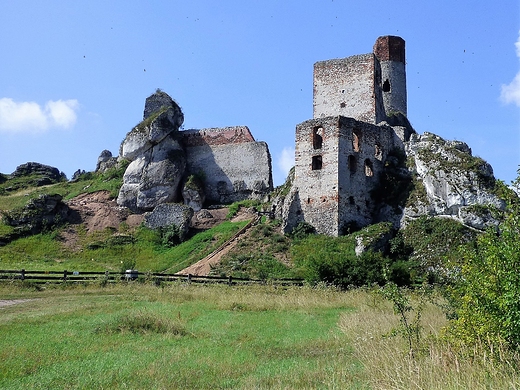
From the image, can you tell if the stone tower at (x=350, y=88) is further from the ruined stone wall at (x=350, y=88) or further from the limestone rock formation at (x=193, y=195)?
the limestone rock formation at (x=193, y=195)

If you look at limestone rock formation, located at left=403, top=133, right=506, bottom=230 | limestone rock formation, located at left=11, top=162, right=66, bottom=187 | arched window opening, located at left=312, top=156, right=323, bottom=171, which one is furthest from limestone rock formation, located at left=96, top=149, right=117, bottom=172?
limestone rock formation, located at left=403, top=133, right=506, bottom=230

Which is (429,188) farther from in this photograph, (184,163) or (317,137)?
(184,163)

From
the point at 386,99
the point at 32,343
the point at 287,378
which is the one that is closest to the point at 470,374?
the point at 287,378

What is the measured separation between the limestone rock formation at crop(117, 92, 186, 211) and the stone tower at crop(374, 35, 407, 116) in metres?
14.7

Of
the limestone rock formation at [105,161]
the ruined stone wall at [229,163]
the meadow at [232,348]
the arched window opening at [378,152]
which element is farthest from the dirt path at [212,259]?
the limestone rock formation at [105,161]

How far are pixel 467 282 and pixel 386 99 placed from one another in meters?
33.4

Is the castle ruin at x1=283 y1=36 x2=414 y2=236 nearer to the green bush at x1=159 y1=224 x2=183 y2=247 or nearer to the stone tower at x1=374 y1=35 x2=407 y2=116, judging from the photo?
the stone tower at x1=374 y1=35 x2=407 y2=116

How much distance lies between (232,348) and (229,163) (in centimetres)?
2824

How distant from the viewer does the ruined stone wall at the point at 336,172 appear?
29234 millimetres

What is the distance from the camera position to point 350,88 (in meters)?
35.1

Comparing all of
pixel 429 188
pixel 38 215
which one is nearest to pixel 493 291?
pixel 429 188

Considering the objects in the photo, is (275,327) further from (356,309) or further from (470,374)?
(470,374)

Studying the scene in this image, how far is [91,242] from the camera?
108 feet

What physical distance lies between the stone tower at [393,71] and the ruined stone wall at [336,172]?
9.69 m
